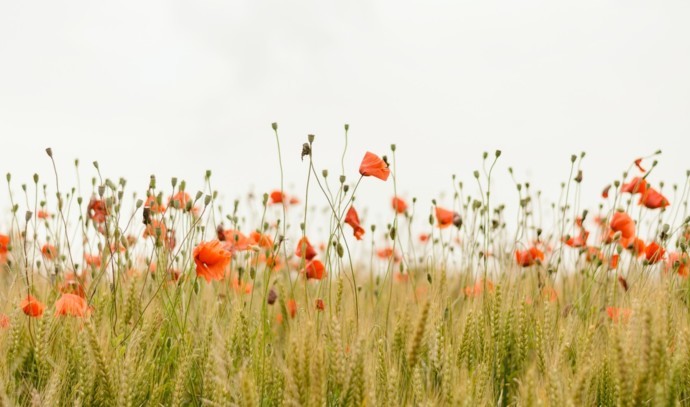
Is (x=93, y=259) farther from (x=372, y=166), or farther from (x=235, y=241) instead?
(x=372, y=166)

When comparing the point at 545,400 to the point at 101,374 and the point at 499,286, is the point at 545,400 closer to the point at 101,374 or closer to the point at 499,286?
the point at 499,286

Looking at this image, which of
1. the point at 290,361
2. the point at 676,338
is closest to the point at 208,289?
the point at 290,361

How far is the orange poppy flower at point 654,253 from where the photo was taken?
11.3 ft

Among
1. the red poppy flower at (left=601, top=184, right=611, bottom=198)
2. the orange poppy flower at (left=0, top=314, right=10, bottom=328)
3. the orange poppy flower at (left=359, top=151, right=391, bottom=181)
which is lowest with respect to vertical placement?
the orange poppy flower at (left=0, top=314, right=10, bottom=328)

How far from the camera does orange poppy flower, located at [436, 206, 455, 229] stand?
4031 mm

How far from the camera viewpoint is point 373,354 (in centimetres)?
243

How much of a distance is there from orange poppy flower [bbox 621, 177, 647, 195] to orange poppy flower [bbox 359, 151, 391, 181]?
1.31 metres

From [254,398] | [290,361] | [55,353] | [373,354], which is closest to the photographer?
[254,398]

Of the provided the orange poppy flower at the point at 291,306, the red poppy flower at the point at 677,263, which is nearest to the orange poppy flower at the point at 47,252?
the orange poppy flower at the point at 291,306

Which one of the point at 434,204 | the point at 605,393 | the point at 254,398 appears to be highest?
the point at 434,204

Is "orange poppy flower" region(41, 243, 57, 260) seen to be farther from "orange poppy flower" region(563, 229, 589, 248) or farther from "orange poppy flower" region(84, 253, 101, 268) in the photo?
"orange poppy flower" region(563, 229, 589, 248)

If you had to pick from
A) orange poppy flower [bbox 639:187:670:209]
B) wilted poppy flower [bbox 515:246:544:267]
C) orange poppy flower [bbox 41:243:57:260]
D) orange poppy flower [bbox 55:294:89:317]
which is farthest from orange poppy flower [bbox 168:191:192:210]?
orange poppy flower [bbox 639:187:670:209]

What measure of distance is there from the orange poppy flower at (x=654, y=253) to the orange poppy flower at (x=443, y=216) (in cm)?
96

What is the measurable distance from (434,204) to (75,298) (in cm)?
172
